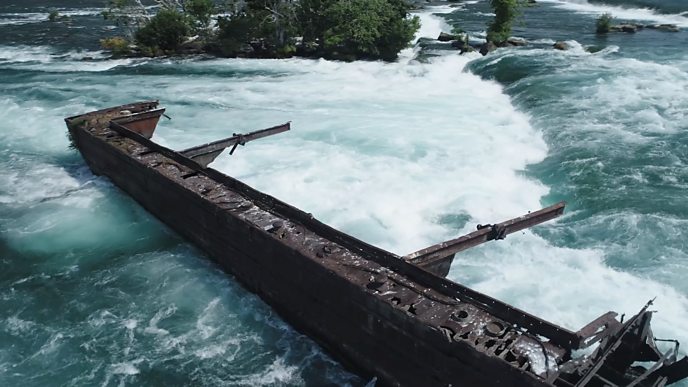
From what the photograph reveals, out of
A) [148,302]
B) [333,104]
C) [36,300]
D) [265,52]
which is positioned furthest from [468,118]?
[265,52]

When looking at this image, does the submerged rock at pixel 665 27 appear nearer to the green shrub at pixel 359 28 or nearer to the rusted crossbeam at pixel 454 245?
the green shrub at pixel 359 28

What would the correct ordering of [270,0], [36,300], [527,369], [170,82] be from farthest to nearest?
[270,0] < [170,82] < [36,300] < [527,369]

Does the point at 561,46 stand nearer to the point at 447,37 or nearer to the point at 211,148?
the point at 447,37

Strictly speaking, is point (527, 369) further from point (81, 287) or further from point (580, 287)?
point (81, 287)

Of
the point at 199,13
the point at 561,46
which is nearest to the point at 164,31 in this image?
the point at 199,13

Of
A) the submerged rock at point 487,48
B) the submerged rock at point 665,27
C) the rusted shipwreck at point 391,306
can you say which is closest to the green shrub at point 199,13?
the submerged rock at point 487,48

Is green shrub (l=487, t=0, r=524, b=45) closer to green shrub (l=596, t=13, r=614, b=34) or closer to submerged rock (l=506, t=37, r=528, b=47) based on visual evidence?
submerged rock (l=506, t=37, r=528, b=47)

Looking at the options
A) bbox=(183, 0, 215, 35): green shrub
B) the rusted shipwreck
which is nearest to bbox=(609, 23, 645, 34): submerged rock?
bbox=(183, 0, 215, 35): green shrub
